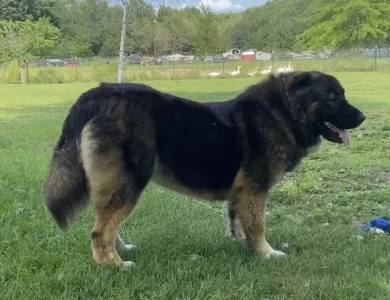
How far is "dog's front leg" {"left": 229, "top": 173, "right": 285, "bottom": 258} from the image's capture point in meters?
4.43

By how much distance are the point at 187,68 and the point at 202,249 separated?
41.9 meters

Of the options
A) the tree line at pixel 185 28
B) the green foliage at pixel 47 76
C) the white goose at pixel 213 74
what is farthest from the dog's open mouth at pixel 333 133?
the white goose at pixel 213 74

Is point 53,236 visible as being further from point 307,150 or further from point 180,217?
point 307,150

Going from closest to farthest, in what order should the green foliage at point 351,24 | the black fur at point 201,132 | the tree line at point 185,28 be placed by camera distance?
the black fur at point 201,132
the tree line at point 185,28
the green foliage at point 351,24

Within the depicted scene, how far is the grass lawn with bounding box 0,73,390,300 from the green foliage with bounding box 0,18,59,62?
133ft

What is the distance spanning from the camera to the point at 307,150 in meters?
4.79

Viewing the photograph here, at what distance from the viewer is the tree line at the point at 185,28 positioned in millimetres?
53656

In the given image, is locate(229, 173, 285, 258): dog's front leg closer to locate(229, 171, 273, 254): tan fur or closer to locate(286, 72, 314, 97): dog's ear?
locate(229, 171, 273, 254): tan fur

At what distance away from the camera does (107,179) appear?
3861 mm

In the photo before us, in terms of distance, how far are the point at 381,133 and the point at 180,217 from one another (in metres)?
7.84

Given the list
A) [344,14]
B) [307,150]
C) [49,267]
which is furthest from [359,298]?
[344,14]

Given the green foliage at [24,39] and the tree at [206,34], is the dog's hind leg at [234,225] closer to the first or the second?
the green foliage at [24,39]

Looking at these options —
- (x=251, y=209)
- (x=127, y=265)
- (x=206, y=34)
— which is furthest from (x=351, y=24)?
(x=127, y=265)

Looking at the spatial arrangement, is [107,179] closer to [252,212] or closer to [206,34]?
[252,212]
